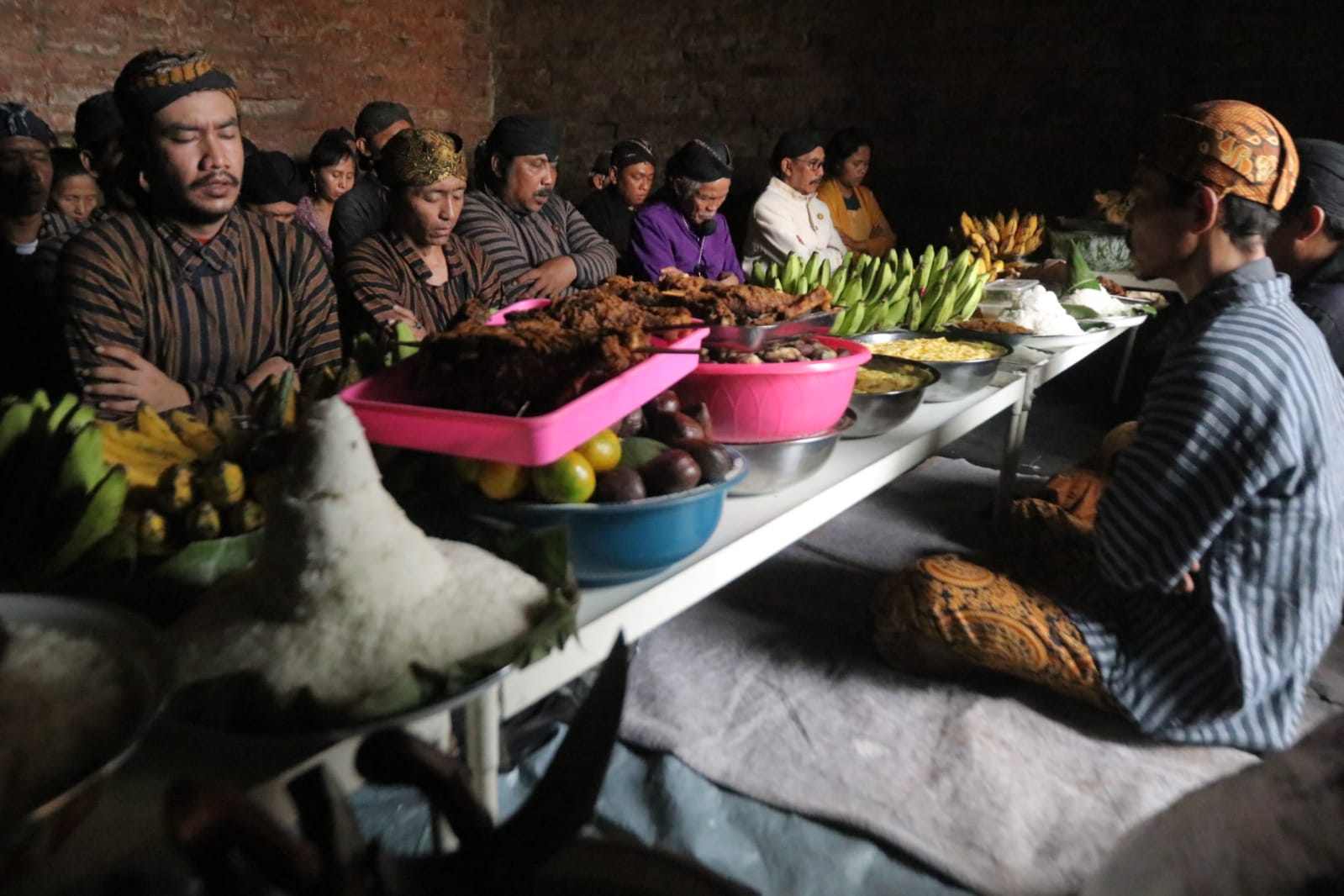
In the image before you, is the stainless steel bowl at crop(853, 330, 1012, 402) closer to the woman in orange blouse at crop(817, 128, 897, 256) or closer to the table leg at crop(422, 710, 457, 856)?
the table leg at crop(422, 710, 457, 856)

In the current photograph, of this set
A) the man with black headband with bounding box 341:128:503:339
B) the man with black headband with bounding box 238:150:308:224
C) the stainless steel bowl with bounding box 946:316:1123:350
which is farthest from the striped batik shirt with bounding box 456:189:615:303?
the stainless steel bowl with bounding box 946:316:1123:350

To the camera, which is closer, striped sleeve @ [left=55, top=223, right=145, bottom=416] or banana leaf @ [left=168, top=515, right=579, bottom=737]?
banana leaf @ [left=168, top=515, right=579, bottom=737]

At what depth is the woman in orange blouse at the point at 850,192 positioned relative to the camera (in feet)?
19.3

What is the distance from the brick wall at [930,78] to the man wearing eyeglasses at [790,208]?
188cm

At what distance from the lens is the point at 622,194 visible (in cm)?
491

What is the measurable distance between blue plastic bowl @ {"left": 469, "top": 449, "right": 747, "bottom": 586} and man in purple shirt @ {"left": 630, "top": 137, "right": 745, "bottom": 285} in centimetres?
312

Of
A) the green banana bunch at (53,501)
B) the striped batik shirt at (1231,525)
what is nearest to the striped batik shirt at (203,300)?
the green banana bunch at (53,501)

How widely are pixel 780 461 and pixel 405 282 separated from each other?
1.80 m

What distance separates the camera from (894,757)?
2.13 m

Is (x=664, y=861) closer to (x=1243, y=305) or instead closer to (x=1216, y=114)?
(x=1243, y=305)

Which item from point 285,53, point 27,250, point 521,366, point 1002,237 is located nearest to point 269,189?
point 27,250

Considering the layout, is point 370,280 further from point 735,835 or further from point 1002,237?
point 1002,237

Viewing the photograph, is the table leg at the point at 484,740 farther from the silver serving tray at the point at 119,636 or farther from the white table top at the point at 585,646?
the silver serving tray at the point at 119,636

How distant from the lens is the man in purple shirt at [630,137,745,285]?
4.30 metres
